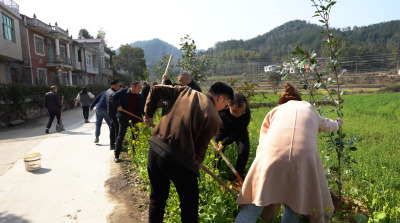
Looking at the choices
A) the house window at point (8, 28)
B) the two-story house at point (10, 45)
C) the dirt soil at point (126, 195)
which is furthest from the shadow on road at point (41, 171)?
the house window at point (8, 28)

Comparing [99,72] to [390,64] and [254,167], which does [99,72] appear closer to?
[254,167]

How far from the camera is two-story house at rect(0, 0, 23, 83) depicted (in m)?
17.0

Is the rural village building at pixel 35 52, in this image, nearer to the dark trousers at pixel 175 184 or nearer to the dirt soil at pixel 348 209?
the dark trousers at pixel 175 184

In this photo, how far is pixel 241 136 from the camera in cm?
450

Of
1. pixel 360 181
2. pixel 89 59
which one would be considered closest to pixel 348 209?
pixel 360 181

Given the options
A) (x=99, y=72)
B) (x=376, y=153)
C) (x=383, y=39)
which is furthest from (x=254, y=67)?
(x=376, y=153)

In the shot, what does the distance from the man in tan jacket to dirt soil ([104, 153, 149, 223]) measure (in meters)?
1.34

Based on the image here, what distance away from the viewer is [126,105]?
20.7ft

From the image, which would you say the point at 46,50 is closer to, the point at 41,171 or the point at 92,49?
the point at 92,49

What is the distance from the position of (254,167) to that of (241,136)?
1923 mm

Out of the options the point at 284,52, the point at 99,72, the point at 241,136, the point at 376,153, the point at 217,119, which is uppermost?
the point at 284,52

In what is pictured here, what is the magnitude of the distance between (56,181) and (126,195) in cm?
148

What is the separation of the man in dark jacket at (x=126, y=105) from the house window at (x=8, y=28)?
15.6m

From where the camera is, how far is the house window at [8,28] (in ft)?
56.4
